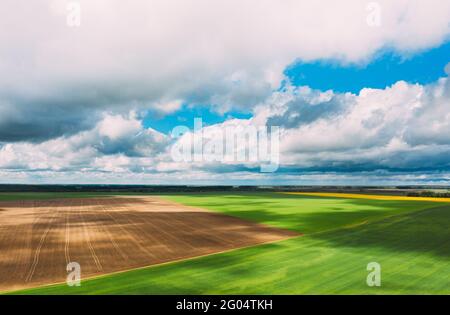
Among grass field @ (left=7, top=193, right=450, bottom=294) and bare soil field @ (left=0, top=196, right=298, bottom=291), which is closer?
grass field @ (left=7, top=193, right=450, bottom=294)

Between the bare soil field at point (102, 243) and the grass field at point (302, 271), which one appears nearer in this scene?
the grass field at point (302, 271)

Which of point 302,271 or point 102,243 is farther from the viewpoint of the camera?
point 102,243

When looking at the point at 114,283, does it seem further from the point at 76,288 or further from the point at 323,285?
the point at 323,285

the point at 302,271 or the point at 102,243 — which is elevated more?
the point at 302,271

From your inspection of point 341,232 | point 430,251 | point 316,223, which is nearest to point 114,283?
point 430,251

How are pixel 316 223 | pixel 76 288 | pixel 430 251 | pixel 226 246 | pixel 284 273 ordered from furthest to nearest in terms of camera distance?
pixel 316 223
pixel 226 246
pixel 430 251
pixel 284 273
pixel 76 288

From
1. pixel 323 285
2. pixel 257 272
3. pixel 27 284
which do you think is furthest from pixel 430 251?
pixel 27 284
